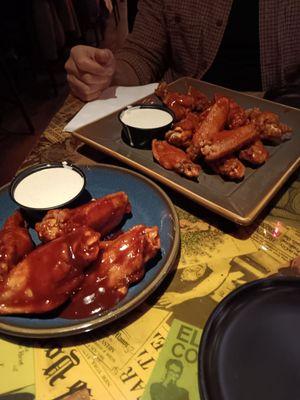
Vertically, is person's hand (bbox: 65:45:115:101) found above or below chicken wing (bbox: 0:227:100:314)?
above

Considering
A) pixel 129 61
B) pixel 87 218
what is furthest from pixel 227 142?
pixel 129 61

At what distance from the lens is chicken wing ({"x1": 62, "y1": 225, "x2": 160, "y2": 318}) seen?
893 millimetres

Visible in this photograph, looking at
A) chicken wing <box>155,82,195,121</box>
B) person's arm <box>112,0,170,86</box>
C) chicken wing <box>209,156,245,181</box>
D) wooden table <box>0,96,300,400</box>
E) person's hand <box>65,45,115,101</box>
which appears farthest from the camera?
person's arm <box>112,0,170,86</box>

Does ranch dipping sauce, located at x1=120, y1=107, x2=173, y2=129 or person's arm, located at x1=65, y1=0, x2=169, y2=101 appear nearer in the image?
ranch dipping sauce, located at x1=120, y1=107, x2=173, y2=129

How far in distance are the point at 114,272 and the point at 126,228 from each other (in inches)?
10.8

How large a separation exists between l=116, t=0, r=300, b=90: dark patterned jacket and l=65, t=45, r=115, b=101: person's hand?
240 millimetres

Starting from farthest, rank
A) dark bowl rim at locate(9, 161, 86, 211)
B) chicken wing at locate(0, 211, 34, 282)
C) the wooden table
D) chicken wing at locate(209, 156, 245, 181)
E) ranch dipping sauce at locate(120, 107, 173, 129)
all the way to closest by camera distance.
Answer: ranch dipping sauce at locate(120, 107, 173, 129), chicken wing at locate(209, 156, 245, 181), dark bowl rim at locate(9, 161, 86, 211), chicken wing at locate(0, 211, 34, 282), the wooden table

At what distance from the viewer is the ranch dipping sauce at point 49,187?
121 cm

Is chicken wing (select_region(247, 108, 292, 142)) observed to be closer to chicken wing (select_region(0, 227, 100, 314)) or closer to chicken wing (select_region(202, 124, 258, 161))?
chicken wing (select_region(202, 124, 258, 161))

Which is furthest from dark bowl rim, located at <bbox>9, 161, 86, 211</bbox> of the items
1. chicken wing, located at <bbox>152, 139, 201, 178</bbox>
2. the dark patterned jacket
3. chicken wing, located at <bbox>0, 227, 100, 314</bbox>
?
the dark patterned jacket

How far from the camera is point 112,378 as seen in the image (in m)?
0.82

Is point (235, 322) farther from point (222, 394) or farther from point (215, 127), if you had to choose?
point (215, 127)

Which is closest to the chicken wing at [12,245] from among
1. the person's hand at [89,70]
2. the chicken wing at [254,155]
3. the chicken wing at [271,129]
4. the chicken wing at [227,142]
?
the chicken wing at [227,142]

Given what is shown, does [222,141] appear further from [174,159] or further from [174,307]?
[174,307]
